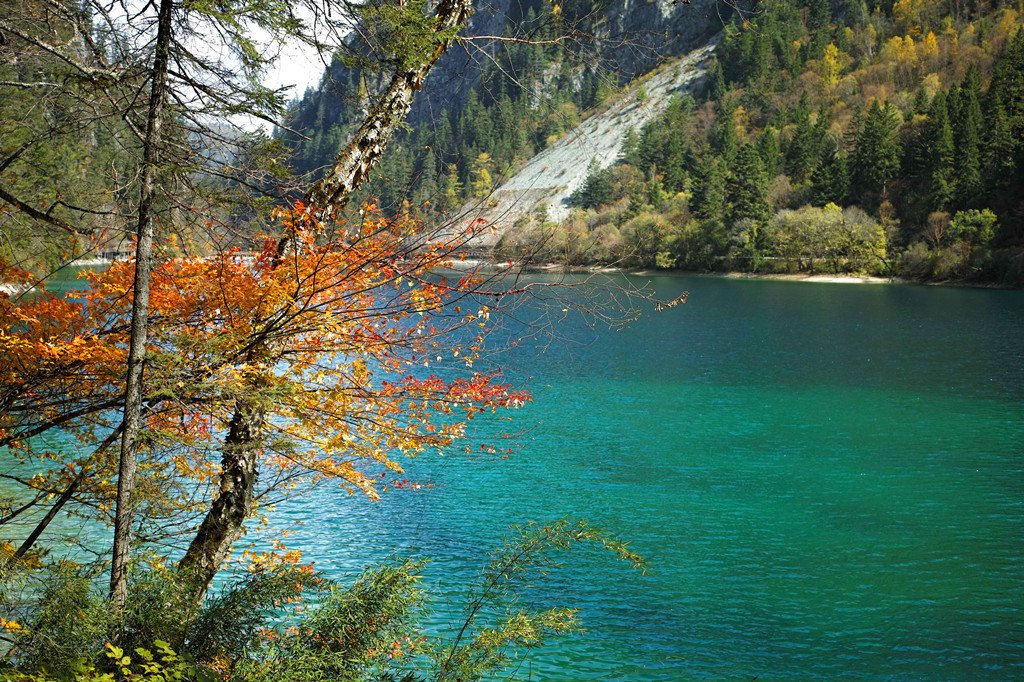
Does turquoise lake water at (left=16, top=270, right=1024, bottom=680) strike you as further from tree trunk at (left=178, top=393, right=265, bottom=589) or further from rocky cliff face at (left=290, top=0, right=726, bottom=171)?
tree trunk at (left=178, top=393, right=265, bottom=589)

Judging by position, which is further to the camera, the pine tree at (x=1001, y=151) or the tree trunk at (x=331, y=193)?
the pine tree at (x=1001, y=151)

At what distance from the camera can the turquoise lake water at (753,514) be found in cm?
1115

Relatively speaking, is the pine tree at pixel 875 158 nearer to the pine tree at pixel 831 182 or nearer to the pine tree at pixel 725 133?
the pine tree at pixel 831 182

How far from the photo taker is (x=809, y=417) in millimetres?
24719

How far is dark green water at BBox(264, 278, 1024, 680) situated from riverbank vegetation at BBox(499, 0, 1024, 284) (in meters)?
16.8

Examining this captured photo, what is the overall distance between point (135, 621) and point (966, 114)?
79186mm

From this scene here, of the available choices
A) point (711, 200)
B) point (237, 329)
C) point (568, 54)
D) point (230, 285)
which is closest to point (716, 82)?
point (711, 200)

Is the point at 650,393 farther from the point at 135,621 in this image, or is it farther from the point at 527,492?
the point at 135,621

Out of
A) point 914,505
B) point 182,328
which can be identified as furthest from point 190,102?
point 914,505

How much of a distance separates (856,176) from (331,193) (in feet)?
278

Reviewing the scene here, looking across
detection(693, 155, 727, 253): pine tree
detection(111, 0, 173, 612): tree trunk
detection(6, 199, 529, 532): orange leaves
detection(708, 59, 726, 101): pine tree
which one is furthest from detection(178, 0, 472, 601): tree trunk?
detection(708, 59, 726, 101): pine tree

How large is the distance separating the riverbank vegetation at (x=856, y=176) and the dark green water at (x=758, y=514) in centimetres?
1678

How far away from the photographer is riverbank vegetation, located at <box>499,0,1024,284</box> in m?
65.4

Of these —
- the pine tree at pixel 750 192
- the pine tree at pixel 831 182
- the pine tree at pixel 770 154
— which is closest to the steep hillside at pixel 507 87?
the pine tree at pixel 750 192
